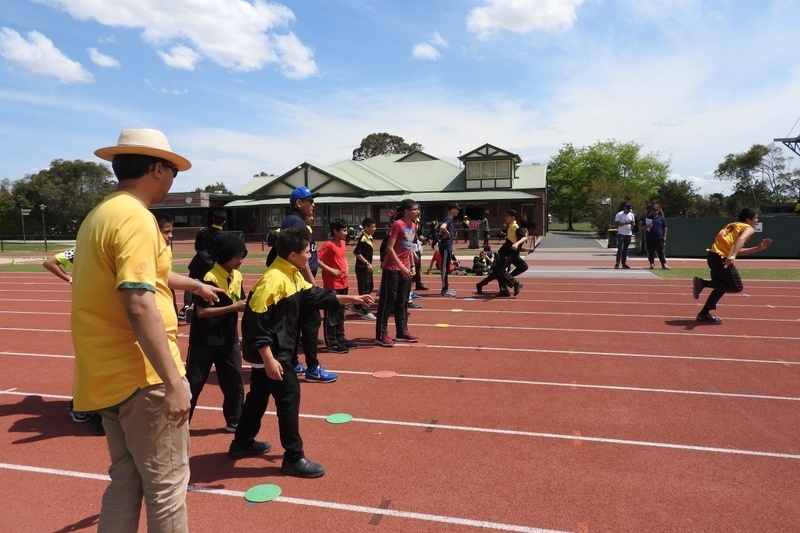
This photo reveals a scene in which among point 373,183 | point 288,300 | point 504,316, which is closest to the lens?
point 288,300

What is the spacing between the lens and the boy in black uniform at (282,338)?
3598 mm

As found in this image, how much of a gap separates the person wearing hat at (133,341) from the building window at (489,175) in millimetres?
42267

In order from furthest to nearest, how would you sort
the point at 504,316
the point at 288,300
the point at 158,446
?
the point at 504,316, the point at 288,300, the point at 158,446

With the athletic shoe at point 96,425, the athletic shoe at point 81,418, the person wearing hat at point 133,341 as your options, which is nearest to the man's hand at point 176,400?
the person wearing hat at point 133,341

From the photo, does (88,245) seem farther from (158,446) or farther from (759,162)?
(759,162)

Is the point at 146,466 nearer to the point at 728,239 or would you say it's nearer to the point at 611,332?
the point at 611,332

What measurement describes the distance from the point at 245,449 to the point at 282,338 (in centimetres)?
109

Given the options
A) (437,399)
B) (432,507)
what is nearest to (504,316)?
(437,399)

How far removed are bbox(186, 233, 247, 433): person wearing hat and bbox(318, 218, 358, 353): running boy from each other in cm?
278

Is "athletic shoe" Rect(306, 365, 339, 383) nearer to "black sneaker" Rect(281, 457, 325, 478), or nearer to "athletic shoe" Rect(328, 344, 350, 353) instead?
"athletic shoe" Rect(328, 344, 350, 353)

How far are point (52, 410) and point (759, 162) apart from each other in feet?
246

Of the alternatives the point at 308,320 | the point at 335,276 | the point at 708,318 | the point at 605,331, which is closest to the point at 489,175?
the point at 708,318

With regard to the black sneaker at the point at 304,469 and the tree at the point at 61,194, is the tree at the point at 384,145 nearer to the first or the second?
the tree at the point at 61,194

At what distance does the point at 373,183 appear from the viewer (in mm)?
44719
